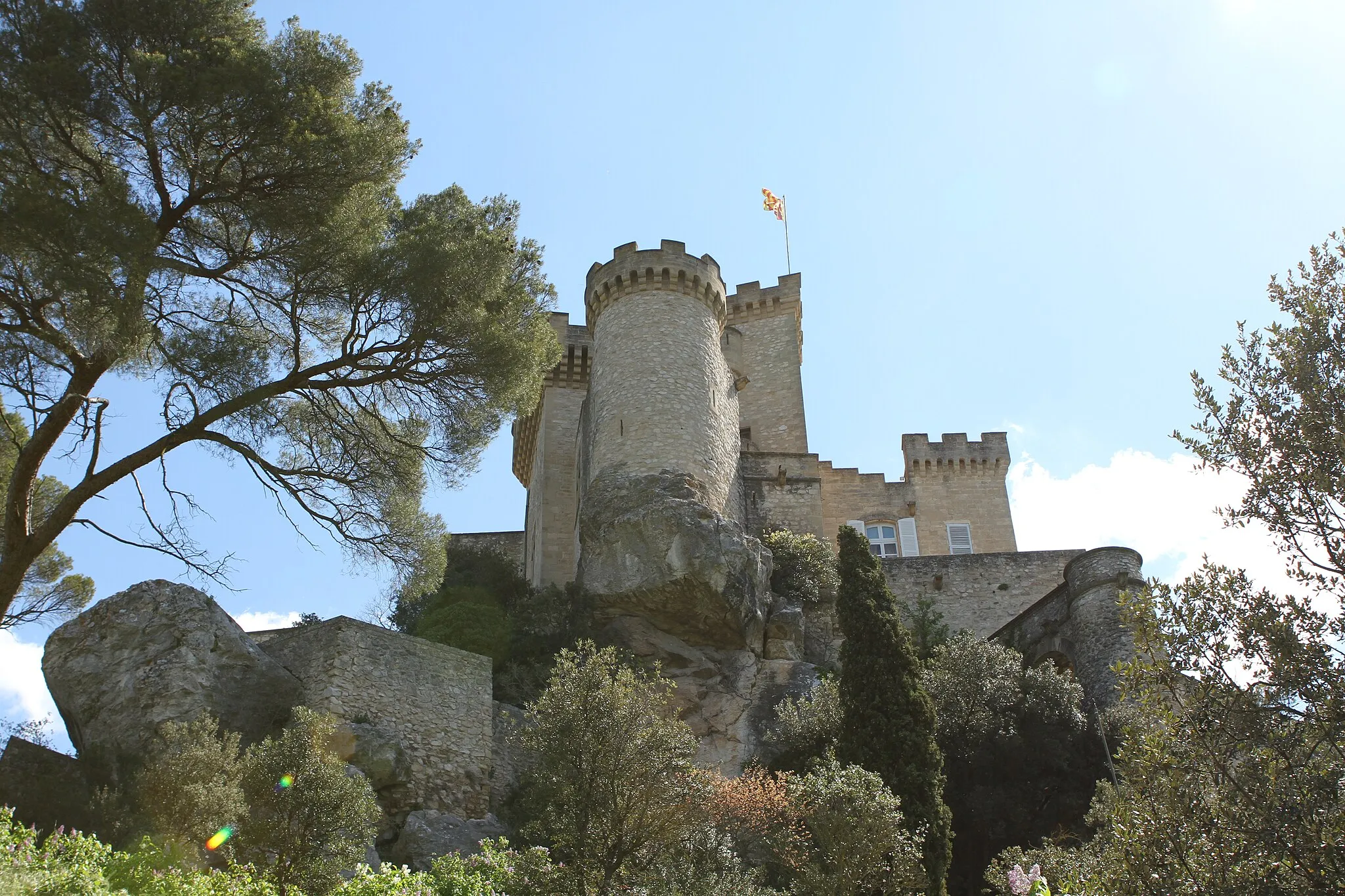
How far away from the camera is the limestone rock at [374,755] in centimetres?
1327

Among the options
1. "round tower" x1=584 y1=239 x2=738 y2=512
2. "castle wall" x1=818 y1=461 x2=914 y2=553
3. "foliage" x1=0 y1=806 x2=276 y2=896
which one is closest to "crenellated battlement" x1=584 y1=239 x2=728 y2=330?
"round tower" x1=584 y1=239 x2=738 y2=512

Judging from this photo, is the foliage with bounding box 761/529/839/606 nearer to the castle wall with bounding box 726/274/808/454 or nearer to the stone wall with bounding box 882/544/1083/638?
the stone wall with bounding box 882/544/1083/638

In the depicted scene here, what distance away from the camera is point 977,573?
2294 cm

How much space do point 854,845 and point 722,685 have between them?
7.65m

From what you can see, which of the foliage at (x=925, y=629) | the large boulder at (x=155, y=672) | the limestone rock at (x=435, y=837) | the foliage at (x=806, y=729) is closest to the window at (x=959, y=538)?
the foliage at (x=925, y=629)

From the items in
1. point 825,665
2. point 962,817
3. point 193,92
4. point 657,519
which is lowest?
point 962,817

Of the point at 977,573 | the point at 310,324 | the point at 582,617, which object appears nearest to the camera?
A: the point at 310,324

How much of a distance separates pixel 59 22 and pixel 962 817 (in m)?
14.2

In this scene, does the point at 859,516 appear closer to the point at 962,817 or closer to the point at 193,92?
the point at 962,817

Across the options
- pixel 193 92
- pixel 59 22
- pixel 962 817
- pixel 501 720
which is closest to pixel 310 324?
pixel 193 92

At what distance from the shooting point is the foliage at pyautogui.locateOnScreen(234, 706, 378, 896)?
9.73 meters

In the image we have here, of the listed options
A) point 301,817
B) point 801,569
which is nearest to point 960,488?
point 801,569

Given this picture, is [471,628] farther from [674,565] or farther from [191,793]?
[191,793]

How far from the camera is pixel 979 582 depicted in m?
22.8
